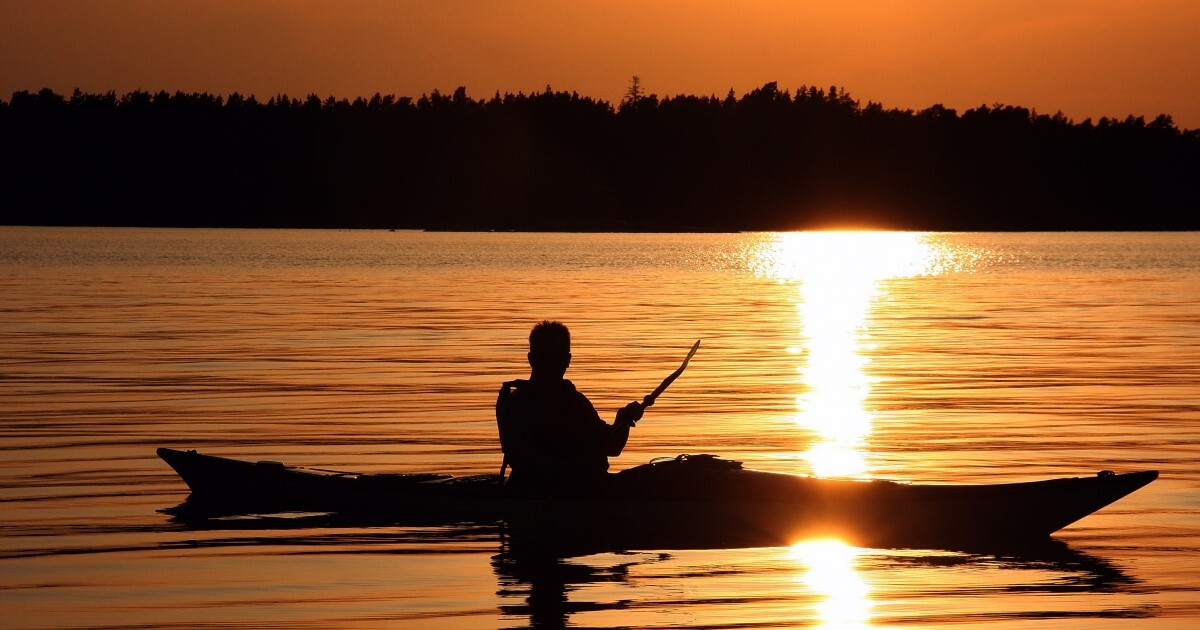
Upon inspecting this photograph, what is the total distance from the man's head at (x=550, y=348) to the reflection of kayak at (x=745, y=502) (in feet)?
3.72

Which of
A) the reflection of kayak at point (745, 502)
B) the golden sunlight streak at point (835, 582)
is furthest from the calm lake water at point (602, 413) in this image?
the reflection of kayak at point (745, 502)

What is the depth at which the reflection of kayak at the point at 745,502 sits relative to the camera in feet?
38.1

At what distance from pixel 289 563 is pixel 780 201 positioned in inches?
7150

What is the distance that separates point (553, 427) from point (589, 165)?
180 m

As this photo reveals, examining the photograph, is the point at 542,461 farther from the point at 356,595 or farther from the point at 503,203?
the point at 503,203

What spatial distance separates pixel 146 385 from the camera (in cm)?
2161

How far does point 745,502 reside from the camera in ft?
39.0

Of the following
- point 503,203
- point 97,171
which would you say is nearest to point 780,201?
point 503,203

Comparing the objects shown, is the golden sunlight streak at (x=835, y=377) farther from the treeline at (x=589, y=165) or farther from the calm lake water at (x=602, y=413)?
the treeline at (x=589, y=165)

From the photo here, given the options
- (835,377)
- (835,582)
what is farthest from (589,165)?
(835,582)

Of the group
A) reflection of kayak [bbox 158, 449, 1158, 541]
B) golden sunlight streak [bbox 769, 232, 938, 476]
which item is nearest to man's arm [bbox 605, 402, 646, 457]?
reflection of kayak [bbox 158, 449, 1158, 541]

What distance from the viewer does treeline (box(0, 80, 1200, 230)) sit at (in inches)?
7347

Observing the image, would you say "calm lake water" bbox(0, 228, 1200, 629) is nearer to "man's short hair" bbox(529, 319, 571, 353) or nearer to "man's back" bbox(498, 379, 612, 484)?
"man's back" bbox(498, 379, 612, 484)

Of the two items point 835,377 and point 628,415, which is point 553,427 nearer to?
point 628,415
